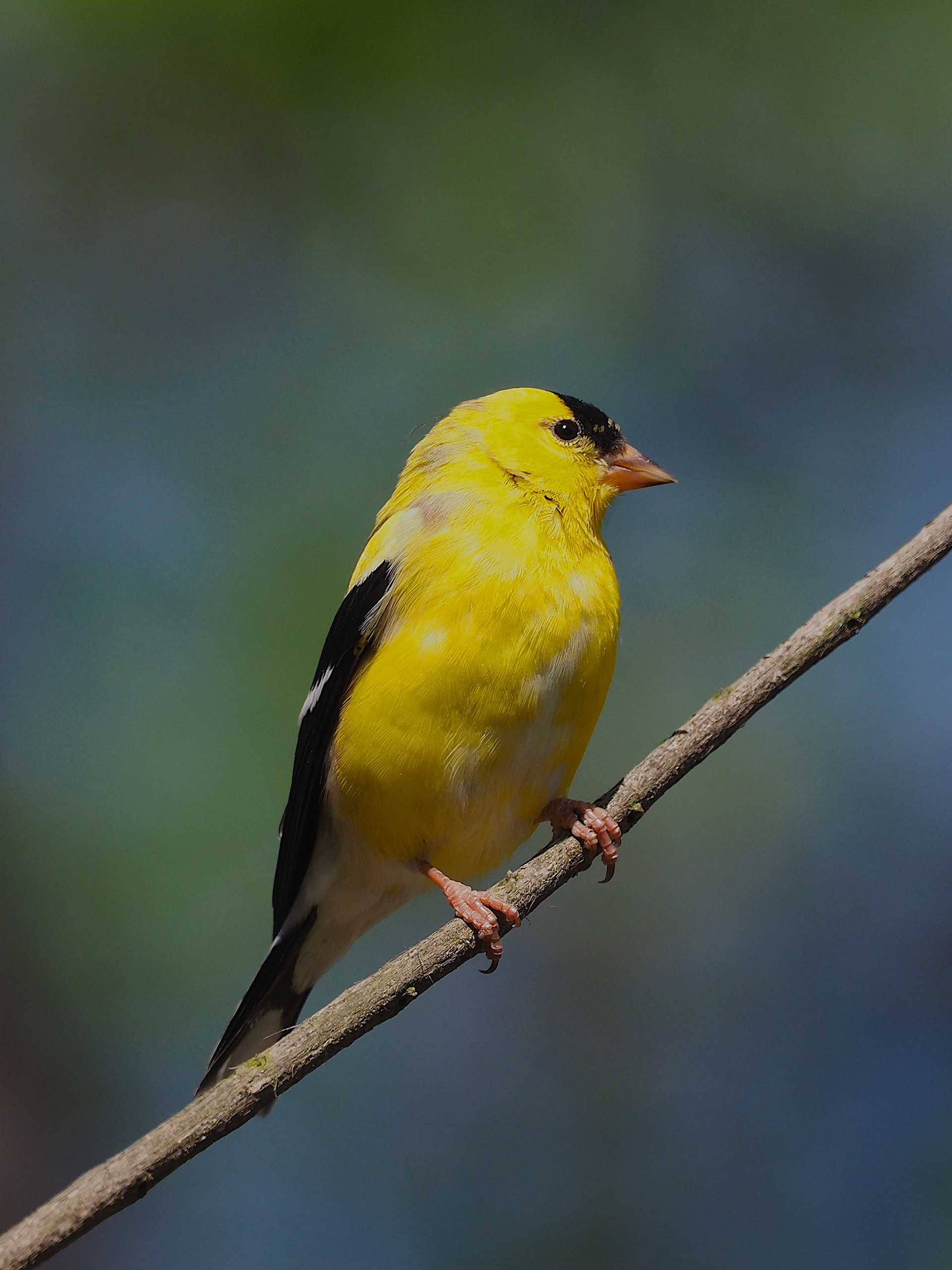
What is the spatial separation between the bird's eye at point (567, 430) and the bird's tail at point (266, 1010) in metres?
1.83

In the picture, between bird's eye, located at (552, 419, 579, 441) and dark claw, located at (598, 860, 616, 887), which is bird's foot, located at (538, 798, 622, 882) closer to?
dark claw, located at (598, 860, 616, 887)

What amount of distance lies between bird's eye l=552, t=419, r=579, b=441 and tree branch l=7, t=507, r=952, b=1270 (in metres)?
Answer: 1.45

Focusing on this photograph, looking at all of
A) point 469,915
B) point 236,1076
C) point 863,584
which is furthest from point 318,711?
point 863,584

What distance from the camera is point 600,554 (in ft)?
10.9

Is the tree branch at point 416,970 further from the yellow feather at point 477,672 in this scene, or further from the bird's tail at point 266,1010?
the bird's tail at point 266,1010

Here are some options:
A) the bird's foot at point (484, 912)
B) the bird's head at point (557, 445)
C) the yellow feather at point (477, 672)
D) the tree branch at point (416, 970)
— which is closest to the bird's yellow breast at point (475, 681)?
the yellow feather at point (477, 672)

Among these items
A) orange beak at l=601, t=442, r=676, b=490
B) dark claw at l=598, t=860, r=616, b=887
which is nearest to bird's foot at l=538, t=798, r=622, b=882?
dark claw at l=598, t=860, r=616, b=887

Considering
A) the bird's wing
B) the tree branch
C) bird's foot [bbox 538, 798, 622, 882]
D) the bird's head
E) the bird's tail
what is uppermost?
the bird's head

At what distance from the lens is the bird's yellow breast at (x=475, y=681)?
293 cm

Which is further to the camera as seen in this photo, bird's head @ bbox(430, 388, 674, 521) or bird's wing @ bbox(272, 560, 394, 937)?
bird's head @ bbox(430, 388, 674, 521)

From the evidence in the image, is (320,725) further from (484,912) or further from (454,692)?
(484,912)

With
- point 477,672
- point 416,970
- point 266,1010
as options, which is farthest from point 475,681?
point 266,1010

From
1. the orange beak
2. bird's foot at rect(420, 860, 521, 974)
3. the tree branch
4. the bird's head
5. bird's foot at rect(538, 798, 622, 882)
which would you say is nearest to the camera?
the tree branch

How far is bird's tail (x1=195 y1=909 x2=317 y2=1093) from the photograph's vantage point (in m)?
3.21
